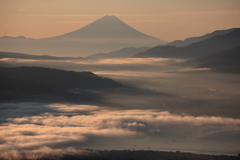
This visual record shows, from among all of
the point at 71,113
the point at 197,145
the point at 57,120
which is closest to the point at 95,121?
the point at 57,120

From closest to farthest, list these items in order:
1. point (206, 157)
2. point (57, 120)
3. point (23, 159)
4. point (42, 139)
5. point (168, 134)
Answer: point (23, 159) → point (206, 157) → point (42, 139) → point (168, 134) → point (57, 120)

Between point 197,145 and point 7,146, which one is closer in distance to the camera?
Result: point 7,146

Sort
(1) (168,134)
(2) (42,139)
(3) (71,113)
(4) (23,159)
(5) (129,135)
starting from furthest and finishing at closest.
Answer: (3) (71,113) < (1) (168,134) < (5) (129,135) < (2) (42,139) < (4) (23,159)

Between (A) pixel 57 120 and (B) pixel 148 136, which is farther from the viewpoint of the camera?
(A) pixel 57 120

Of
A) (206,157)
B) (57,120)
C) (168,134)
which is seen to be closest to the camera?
(206,157)

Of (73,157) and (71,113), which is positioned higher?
(71,113)

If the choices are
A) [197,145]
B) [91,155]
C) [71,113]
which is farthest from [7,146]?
[71,113]

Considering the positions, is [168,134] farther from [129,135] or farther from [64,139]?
[64,139]

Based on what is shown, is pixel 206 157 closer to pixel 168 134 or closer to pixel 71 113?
pixel 168 134

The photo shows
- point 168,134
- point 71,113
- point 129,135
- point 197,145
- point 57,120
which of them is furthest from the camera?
point 71,113
